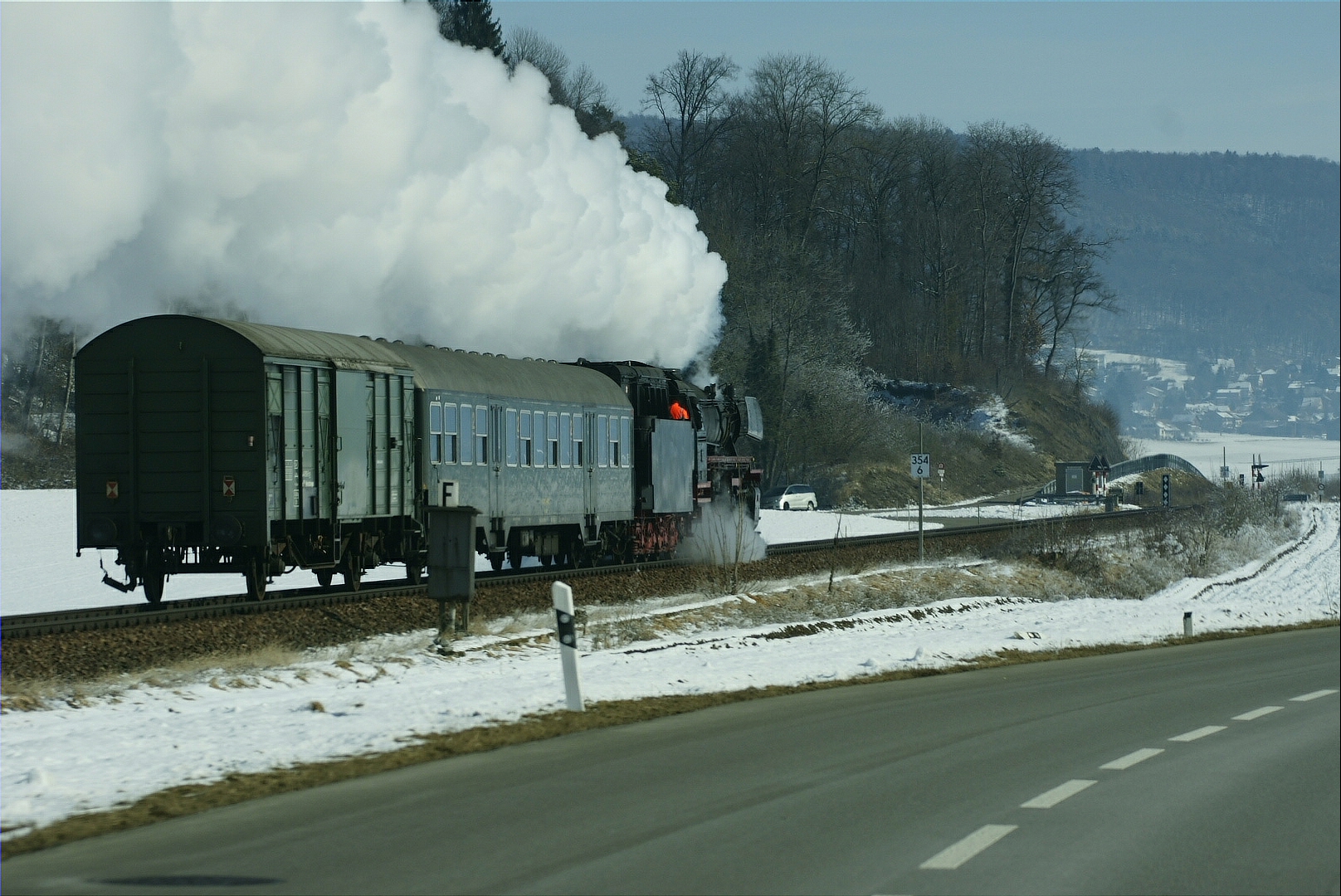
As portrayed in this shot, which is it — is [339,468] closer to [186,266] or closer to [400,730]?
[186,266]

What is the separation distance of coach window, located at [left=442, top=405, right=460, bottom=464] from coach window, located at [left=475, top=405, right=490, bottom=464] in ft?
1.95

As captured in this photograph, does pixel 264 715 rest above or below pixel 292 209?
below

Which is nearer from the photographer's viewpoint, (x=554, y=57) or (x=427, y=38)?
(x=427, y=38)

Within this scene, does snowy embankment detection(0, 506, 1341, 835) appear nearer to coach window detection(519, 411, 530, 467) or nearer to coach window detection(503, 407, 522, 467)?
coach window detection(503, 407, 522, 467)

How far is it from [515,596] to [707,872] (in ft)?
52.7

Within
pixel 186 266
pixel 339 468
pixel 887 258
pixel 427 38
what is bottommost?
pixel 339 468

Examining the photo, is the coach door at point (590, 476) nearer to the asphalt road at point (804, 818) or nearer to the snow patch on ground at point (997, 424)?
the asphalt road at point (804, 818)

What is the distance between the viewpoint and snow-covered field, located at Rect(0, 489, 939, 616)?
27281 mm

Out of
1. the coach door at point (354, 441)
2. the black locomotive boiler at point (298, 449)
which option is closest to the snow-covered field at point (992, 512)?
the black locomotive boiler at point (298, 449)

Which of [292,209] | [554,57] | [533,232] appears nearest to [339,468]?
[292,209]

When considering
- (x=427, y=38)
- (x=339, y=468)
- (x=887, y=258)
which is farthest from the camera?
(x=887, y=258)

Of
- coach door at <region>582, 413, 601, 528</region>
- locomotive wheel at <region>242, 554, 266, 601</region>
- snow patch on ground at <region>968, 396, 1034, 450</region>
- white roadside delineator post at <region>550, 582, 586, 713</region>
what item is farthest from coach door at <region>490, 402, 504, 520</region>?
snow patch on ground at <region>968, 396, 1034, 450</region>

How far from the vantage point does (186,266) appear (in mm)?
24500

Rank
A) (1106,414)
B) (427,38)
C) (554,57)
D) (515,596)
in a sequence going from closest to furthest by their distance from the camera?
(515,596) → (427,38) → (554,57) → (1106,414)
